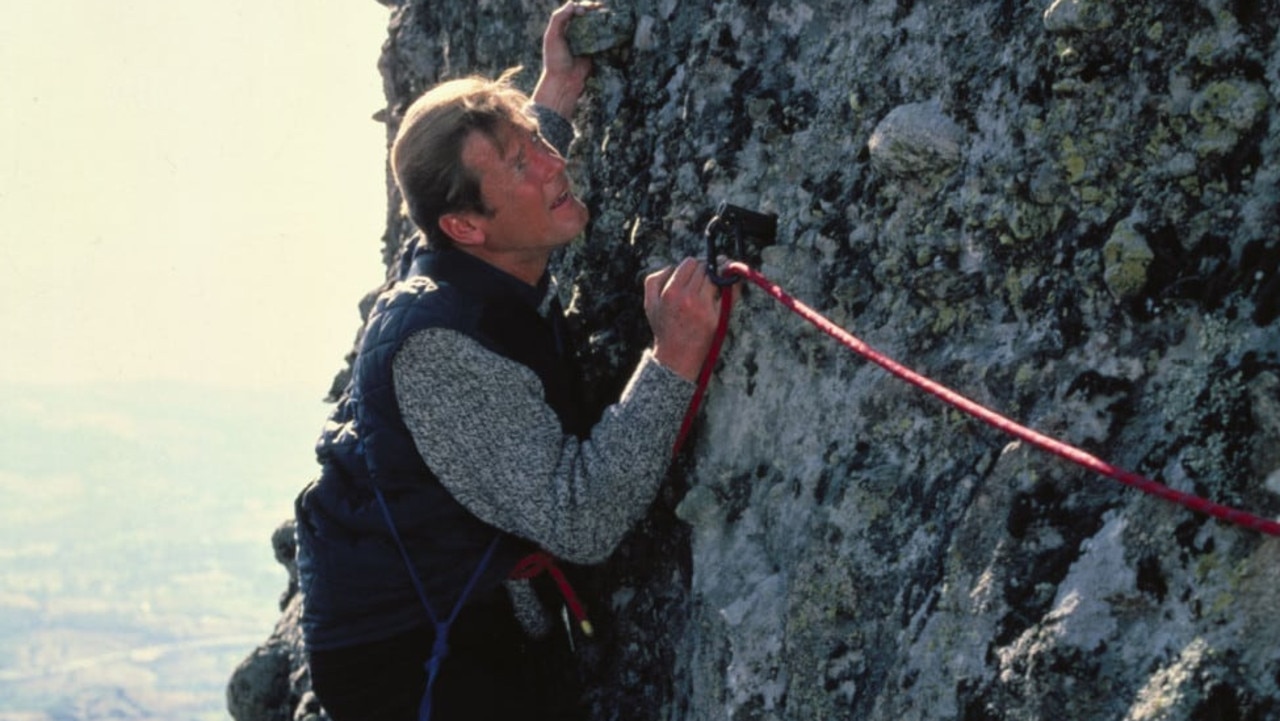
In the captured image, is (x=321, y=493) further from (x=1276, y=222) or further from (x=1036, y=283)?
(x=1276, y=222)

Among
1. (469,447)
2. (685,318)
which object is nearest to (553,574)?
(469,447)

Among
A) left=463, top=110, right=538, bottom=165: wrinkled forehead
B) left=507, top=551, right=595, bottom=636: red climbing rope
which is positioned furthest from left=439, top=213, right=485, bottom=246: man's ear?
left=507, top=551, right=595, bottom=636: red climbing rope

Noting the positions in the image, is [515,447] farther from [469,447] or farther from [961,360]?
[961,360]

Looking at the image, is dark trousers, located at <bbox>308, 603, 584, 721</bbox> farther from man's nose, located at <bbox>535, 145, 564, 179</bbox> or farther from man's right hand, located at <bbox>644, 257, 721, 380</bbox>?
man's nose, located at <bbox>535, 145, 564, 179</bbox>

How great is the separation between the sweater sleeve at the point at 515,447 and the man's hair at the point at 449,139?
674 millimetres

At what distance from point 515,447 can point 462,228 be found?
3.42 feet

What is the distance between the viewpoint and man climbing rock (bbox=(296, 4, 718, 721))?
198 inches

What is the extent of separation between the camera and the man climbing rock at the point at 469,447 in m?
5.02

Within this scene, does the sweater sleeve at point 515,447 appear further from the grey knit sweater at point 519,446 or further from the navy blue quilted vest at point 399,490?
the navy blue quilted vest at point 399,490

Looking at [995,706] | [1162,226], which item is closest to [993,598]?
[995,706]

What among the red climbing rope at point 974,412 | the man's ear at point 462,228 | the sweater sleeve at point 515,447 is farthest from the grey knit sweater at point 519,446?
the man's ear at point 462,228

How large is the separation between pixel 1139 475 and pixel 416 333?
8.67ft

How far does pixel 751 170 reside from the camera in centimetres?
558

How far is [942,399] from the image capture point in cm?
431
